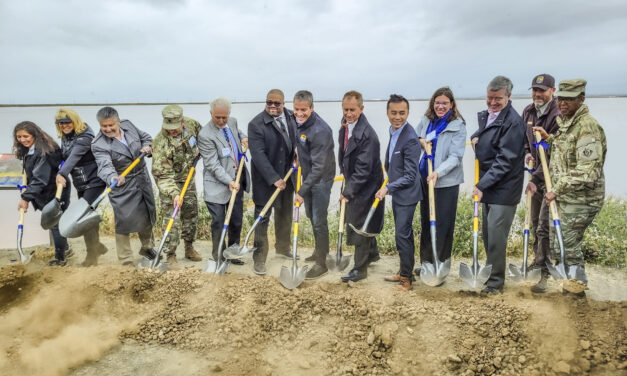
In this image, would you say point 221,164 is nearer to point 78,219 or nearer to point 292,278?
point 292,278

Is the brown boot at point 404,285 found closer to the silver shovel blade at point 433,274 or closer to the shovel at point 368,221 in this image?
the silver shovel blade at point 433,274

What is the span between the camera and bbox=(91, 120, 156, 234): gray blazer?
183 inches

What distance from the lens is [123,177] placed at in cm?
466

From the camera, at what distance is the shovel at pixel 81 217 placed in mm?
4648

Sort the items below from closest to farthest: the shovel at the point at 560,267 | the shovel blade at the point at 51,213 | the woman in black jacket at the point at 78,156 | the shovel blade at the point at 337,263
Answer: the shovel at the point at 560,267 < the shovel blade at the point at 337,263 < the woman in black jacket at the point at 78,156 < the shovel blade at the point at 51,213

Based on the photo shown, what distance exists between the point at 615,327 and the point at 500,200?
4.34ft

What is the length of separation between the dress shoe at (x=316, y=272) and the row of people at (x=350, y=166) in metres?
0.01

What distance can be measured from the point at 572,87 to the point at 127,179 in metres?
4.59

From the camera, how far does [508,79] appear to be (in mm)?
3863

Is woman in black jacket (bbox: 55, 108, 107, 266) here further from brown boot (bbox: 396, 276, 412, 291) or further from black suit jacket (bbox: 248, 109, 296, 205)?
brown boot (bbox: 396, 276, 412, 291)

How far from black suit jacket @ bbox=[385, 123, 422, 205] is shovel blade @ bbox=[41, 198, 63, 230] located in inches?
155

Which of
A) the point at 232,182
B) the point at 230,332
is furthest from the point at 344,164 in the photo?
the point at 230,332

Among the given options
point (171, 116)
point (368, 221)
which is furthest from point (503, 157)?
point (171, 116)

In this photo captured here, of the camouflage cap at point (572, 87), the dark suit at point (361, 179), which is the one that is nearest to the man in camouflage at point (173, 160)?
the dark suit at point (361, 179)
